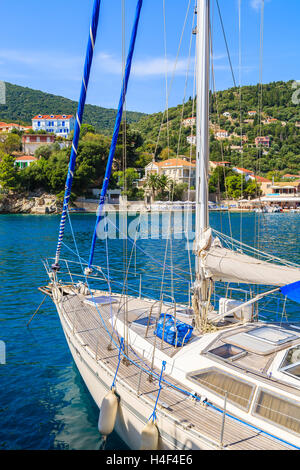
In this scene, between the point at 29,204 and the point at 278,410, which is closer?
the point at 278,410

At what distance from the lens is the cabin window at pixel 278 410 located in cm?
574

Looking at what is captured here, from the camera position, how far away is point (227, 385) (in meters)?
6.66

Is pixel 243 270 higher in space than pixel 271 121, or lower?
lower

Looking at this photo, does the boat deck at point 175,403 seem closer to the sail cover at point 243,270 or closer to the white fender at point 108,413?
the white fender at point 108,413

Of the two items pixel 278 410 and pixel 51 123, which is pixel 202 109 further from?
pixel 51 123

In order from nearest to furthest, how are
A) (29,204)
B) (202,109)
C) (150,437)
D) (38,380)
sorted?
(150,437) → (202,109) → (38,380) → (29,204)

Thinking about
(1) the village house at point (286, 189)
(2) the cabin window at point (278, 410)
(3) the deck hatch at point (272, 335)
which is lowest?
(2) the cabin window at point (278, 410)

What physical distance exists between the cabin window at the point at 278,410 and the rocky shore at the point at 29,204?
245ft

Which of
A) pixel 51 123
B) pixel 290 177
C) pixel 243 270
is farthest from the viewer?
pixel 51 123

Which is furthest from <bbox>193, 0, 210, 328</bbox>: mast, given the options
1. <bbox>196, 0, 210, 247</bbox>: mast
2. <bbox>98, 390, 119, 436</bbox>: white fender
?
<bbox>98, 390, 119, 436</bbox>: white fender

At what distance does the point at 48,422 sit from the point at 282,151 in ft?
504

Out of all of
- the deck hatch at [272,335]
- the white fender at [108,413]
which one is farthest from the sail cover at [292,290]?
the white fender at [108,413]

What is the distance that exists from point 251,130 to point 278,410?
17058 centimetres

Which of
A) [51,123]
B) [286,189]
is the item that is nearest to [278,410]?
[286,189]
